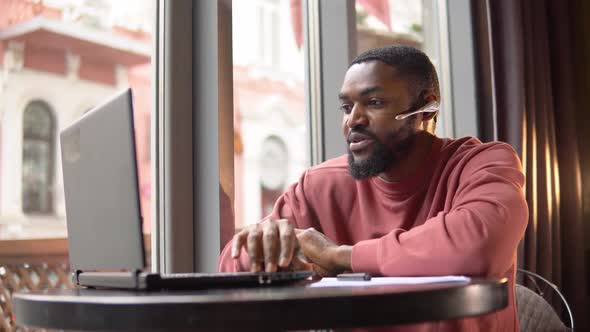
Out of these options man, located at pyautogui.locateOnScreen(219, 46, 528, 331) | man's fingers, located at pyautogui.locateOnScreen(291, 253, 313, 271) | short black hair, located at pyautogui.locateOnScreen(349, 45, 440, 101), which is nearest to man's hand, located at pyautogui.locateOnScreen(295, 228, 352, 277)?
man, located at pyautogui.locateOnScreen(219, 46, 528, 331)

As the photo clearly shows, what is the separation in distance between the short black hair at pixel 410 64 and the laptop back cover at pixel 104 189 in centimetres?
89

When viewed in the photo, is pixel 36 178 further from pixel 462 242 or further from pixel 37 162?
pixel 462 242

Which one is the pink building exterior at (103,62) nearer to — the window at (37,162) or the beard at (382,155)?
the window at (37,162)

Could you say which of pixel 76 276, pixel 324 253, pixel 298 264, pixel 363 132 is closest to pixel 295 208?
pixel 363 132

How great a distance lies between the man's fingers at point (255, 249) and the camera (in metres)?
1.14

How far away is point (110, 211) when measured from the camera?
3.10 feet

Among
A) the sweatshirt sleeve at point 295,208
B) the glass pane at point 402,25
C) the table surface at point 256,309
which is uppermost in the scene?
the glass pane at point 402,25

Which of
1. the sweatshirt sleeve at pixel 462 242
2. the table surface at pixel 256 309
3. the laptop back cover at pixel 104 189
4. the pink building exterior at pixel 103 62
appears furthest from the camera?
the pink building exterior at pixel 103 62

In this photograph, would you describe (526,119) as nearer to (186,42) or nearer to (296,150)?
(296,150)

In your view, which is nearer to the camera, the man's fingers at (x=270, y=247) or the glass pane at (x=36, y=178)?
the man's fingers at (x=270, y=247)

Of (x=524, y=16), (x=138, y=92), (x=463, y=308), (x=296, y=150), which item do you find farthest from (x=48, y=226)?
(x=524, y=16)

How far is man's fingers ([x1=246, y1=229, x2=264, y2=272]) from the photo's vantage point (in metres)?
1.14

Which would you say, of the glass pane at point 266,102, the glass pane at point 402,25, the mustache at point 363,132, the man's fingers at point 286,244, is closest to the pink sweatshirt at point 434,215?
the mustache at point 363,132

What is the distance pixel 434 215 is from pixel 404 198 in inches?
3.9
